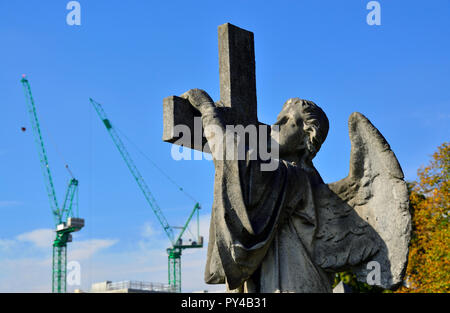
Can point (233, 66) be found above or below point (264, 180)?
above

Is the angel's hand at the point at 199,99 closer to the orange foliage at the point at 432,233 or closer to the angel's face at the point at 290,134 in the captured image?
the angel's face at the point at 290,134

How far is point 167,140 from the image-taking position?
7.88m

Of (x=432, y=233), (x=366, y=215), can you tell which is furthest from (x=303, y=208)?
(x=432, y=233)

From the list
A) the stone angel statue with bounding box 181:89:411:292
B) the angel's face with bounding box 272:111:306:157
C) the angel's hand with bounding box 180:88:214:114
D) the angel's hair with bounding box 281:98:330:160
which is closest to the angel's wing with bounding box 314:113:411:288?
the stone angel statue with bounding box 181:89:411:292

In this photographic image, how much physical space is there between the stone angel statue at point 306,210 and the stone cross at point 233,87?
0.25 metres

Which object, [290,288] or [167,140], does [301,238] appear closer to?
[290,288]

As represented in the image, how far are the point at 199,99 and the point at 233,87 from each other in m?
0.58

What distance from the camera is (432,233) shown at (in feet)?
105

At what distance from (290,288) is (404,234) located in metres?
1.32

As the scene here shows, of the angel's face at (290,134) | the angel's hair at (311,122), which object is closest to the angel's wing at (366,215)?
the angel's hair at (311,122)

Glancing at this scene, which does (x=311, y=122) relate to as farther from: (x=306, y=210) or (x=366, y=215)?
(x=366, y=215)

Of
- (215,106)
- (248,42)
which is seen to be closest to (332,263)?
(215,106)

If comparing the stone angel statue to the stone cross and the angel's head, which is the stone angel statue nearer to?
the angel's head
